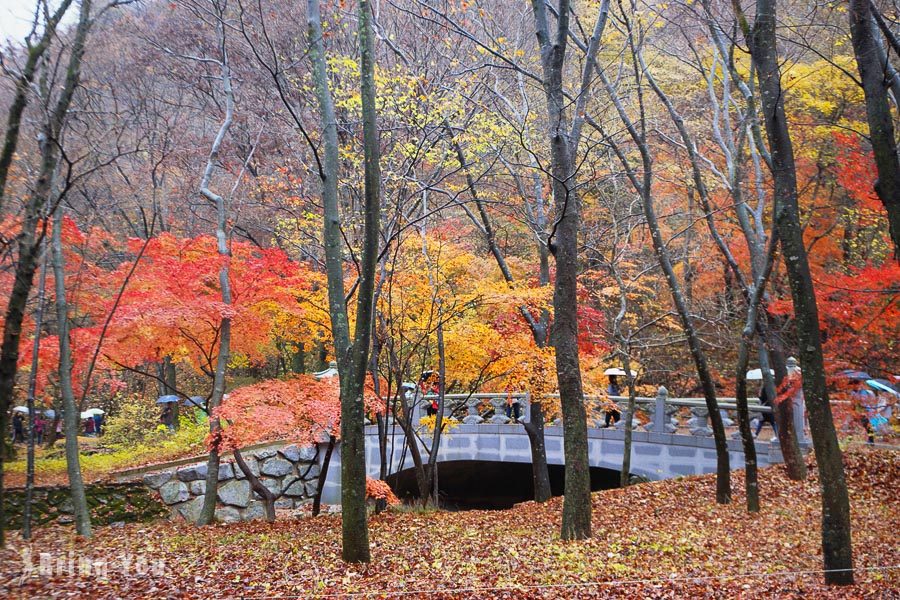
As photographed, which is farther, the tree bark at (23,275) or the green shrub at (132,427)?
the green shrub at (132,427)

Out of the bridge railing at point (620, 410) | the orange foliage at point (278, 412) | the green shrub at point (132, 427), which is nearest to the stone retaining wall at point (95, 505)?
the orange foliage at point (278, 412)

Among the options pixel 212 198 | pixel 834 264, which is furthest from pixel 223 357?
pixel 834 264

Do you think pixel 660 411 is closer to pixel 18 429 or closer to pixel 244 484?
pixel 244 484

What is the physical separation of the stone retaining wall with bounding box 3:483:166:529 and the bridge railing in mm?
7003

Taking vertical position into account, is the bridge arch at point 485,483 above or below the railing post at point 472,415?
below

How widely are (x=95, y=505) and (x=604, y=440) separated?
42.1 ft

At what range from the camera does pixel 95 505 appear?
591 inches

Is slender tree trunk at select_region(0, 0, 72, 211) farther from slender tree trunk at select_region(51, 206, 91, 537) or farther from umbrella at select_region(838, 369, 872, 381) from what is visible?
umbrella at select_region(838, 369, 872, 381)

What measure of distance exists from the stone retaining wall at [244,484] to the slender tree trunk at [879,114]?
15123 millimetres

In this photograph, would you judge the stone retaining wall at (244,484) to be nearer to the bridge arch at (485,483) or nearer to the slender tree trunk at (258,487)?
the slender tree trunk at (258,487)

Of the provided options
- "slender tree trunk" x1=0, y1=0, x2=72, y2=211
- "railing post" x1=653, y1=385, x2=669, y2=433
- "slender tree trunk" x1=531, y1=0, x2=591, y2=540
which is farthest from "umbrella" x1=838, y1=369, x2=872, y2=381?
"slender tree trunk" x1=0, y1=0, x2=72, y2=211

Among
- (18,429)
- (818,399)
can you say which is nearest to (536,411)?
(818,399)

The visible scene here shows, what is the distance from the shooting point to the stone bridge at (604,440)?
15.5m

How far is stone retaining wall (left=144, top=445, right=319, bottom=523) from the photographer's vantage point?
1600 cm
